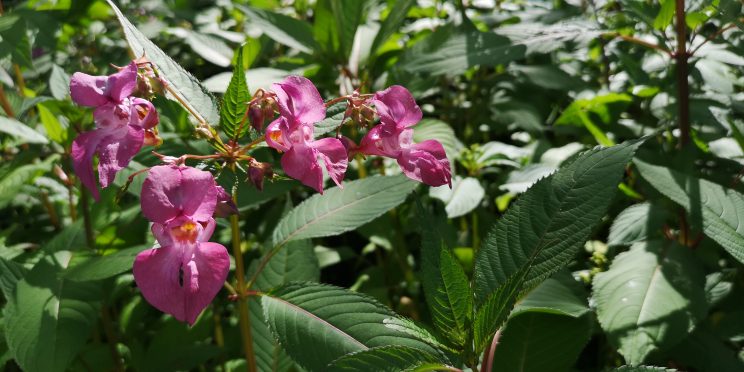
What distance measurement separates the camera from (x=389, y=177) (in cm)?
146

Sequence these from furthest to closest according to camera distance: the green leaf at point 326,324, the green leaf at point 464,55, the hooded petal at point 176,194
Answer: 1. the green leaf at point 464,55
2. the green leaf at point 326,324
3. the hooded petal at point 176,194

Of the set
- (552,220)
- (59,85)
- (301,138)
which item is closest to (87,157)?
(301,138)

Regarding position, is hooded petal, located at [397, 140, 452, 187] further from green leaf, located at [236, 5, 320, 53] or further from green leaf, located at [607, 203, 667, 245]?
green leaf, located at [236, 5, 320, 53]

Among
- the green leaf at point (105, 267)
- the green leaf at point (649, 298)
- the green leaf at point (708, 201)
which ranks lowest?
the green leaf at point (105, 267)

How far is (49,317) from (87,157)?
575 mm

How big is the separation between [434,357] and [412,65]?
3.30 feet

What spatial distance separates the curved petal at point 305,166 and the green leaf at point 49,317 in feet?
2.22

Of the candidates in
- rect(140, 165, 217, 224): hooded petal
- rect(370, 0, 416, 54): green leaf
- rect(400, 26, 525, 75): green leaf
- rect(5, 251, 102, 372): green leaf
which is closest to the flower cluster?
rect(140, 165, 217, 224): hooded petal

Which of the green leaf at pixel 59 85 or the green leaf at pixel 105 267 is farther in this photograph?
the green leaf at pixel 59 85

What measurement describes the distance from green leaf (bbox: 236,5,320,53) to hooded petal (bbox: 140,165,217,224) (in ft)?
4.17

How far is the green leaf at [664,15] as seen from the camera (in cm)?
156

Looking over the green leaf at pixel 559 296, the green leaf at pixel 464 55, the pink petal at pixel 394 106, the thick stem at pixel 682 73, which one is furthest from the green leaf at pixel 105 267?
the thick stem at pixel 682 73

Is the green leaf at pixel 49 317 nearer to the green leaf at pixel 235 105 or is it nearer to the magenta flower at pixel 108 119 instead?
the magenta flower at pixel 108 119

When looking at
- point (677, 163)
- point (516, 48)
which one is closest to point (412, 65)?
point (516, 48)
